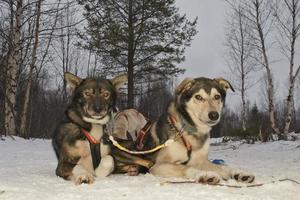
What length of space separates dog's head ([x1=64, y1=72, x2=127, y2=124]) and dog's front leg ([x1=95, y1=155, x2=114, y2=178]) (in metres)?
0.39

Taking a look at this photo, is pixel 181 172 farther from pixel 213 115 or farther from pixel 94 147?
pixel 94 147

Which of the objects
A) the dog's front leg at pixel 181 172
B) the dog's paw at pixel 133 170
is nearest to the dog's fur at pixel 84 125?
the dog's paw at pixel 133 170

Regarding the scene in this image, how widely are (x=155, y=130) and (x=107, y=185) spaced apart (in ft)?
4.22

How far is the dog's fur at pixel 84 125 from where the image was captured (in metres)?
4.25

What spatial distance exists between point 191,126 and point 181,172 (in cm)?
61

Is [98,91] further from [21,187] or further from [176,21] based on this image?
[176,21]

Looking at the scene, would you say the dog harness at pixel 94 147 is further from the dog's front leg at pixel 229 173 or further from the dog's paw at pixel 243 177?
the dog's paw at pixel 243 177

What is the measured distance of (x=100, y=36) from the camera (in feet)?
75.0

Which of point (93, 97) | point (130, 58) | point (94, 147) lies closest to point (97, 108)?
point (93, 97)

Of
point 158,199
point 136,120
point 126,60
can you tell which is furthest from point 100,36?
point 158,199

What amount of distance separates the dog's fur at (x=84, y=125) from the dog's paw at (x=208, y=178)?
99 centimetres

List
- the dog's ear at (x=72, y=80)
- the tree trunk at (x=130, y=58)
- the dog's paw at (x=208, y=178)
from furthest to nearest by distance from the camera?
the tree trunk at (x=130, y=58) → the dog's ear at (x=72, y=80) → the dog's paw at (x=208, y=178)

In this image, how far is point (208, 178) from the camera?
381 centimetres

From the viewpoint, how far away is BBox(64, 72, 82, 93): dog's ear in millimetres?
4492
